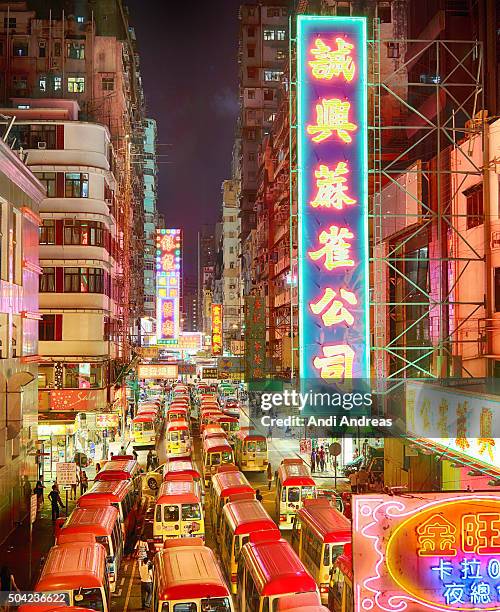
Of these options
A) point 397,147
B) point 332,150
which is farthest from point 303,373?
point 397,147

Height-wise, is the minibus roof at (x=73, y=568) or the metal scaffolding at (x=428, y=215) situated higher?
the metal scaffolding at (x=428, y=215)

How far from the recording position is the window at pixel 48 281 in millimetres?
38719

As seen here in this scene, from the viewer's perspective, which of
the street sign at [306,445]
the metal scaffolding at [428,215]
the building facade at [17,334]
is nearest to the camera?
the metal scaffolding at [428,215]

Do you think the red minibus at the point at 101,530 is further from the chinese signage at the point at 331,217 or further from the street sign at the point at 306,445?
the street sign at the point at 306,445

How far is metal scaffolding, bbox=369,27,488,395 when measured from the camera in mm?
22938

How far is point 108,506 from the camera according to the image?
21.2 m

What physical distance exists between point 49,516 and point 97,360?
39.7 ft

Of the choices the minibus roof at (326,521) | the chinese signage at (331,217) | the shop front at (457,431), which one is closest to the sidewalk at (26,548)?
the minibus roof at (326,521)

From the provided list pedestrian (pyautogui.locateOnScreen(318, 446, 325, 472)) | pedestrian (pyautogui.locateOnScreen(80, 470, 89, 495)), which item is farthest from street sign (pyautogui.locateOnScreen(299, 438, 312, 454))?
pedestrian (pyautogui.locateOnScreen(80, 470, 89, 495))

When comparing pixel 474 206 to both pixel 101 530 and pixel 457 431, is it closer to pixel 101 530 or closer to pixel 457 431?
pixel 457 431

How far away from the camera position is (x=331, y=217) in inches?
824

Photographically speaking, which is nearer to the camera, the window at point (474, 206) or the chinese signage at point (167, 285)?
the window at point (474, 206)

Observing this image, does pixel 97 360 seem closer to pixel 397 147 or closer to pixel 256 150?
pixel 397 147

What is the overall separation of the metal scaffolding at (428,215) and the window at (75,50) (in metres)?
28.6
